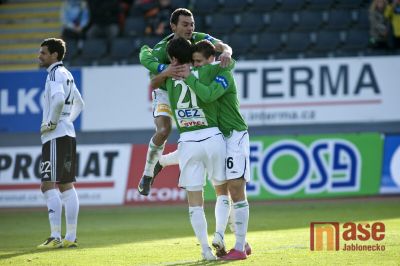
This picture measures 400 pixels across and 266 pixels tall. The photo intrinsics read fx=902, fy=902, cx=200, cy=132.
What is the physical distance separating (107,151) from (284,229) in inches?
250

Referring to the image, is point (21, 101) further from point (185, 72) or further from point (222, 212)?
point (185, 72)

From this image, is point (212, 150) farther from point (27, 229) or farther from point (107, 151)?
point (107, 151)

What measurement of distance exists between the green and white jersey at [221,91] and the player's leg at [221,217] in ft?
2.16

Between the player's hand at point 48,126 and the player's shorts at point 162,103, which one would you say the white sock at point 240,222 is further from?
the player's hand at point 48,126

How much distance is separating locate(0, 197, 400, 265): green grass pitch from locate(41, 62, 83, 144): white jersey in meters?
1.40

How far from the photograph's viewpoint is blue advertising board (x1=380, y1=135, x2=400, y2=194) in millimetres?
16784

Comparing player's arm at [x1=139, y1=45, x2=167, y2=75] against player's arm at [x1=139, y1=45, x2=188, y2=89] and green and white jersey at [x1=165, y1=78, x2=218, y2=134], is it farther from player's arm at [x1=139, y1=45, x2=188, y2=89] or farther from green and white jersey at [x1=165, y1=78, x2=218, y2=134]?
green and white jersey at [x1=165, y1=78, x2=218, y2=134]

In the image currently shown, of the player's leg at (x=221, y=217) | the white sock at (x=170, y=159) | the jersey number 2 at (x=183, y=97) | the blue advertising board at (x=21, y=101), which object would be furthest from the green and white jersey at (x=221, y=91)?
the blue advertising board at (x=21, y=101)

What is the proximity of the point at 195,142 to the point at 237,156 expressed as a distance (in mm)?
449

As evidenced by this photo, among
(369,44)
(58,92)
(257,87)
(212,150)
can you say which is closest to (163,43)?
(58,92)

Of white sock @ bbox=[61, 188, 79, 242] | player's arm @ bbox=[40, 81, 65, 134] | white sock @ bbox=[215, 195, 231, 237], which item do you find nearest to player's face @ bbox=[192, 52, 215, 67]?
white sock @ bbox=[215, 195, 231, 237]

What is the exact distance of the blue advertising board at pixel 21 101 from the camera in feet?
65.6

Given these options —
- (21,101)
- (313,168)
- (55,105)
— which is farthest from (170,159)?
(21,101)

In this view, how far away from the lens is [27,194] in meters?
18.0
